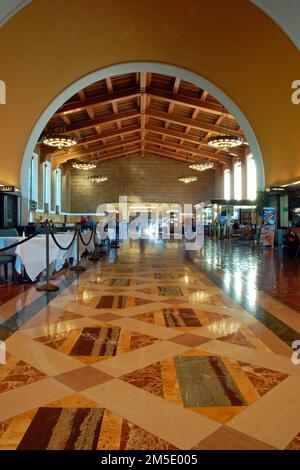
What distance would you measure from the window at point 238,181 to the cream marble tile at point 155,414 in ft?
63.2

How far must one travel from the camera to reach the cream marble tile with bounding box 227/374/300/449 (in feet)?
Result: 4.60

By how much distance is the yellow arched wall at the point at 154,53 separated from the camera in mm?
8484

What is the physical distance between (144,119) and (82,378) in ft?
55.8

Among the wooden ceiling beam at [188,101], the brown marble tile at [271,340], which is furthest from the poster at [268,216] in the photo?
the brown marble tile at [271,340]

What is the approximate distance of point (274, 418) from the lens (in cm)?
154

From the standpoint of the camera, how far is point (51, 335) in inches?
107

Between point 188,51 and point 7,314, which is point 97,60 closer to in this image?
point 188,51

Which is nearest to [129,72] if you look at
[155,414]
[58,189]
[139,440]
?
[155,414]

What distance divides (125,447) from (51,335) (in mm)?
1532

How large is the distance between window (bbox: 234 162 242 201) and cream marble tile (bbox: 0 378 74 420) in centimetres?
1929

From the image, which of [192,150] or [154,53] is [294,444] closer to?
[154,53]

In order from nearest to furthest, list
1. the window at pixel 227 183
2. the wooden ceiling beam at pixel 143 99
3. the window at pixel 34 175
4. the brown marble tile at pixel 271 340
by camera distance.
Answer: the brown marble tile at pixel 271 340, the wooden ceiling beam at pixel 143 99, the window at pixel 34 175, the window at pixel 227 183

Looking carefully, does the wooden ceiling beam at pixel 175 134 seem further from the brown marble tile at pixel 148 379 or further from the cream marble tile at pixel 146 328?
the brown marble tile at pixel 148 379

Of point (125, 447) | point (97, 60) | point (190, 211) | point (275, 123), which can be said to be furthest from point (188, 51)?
point (190, 211)
